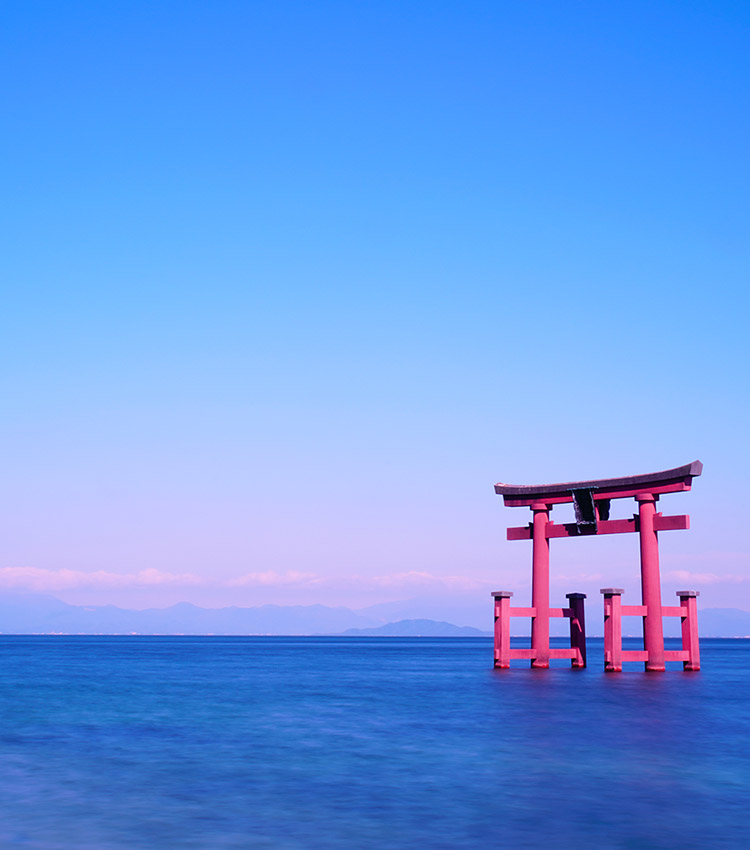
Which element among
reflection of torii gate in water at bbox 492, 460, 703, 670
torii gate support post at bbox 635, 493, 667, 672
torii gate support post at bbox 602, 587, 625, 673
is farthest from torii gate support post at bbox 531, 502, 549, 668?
torii gate support post at bbox 635, 493, 667, 672

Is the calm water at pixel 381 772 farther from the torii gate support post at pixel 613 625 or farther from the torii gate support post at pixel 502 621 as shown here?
the torii gate support post at pixel 502 621

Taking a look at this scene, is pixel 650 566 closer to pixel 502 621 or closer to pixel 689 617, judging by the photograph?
pixel 689 617

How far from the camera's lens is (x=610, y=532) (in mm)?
33250

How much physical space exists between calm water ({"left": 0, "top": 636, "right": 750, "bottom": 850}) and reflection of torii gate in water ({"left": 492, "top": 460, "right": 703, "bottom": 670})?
9.06 ft

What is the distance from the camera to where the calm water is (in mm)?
11414

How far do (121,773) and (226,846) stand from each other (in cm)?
555

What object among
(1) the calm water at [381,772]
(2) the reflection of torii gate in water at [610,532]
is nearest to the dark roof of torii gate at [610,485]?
(2) the reflection of torii gate in water at [610,532]

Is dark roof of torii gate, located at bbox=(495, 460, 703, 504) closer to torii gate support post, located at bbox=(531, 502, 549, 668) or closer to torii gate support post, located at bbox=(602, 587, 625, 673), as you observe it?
torii gate support post, located at bbox=(531, 502, 549, 668)

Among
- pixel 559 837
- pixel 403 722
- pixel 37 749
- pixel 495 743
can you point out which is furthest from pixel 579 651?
pixel 559 837

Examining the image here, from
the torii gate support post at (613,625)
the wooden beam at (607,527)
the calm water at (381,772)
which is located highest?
the wooden beam at (607,527)

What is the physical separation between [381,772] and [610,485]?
1945 centimetres

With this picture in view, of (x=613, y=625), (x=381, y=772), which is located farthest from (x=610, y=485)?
(x=381, y=772)

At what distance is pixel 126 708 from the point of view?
28.0 metres

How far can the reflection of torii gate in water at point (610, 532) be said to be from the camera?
103 ft
